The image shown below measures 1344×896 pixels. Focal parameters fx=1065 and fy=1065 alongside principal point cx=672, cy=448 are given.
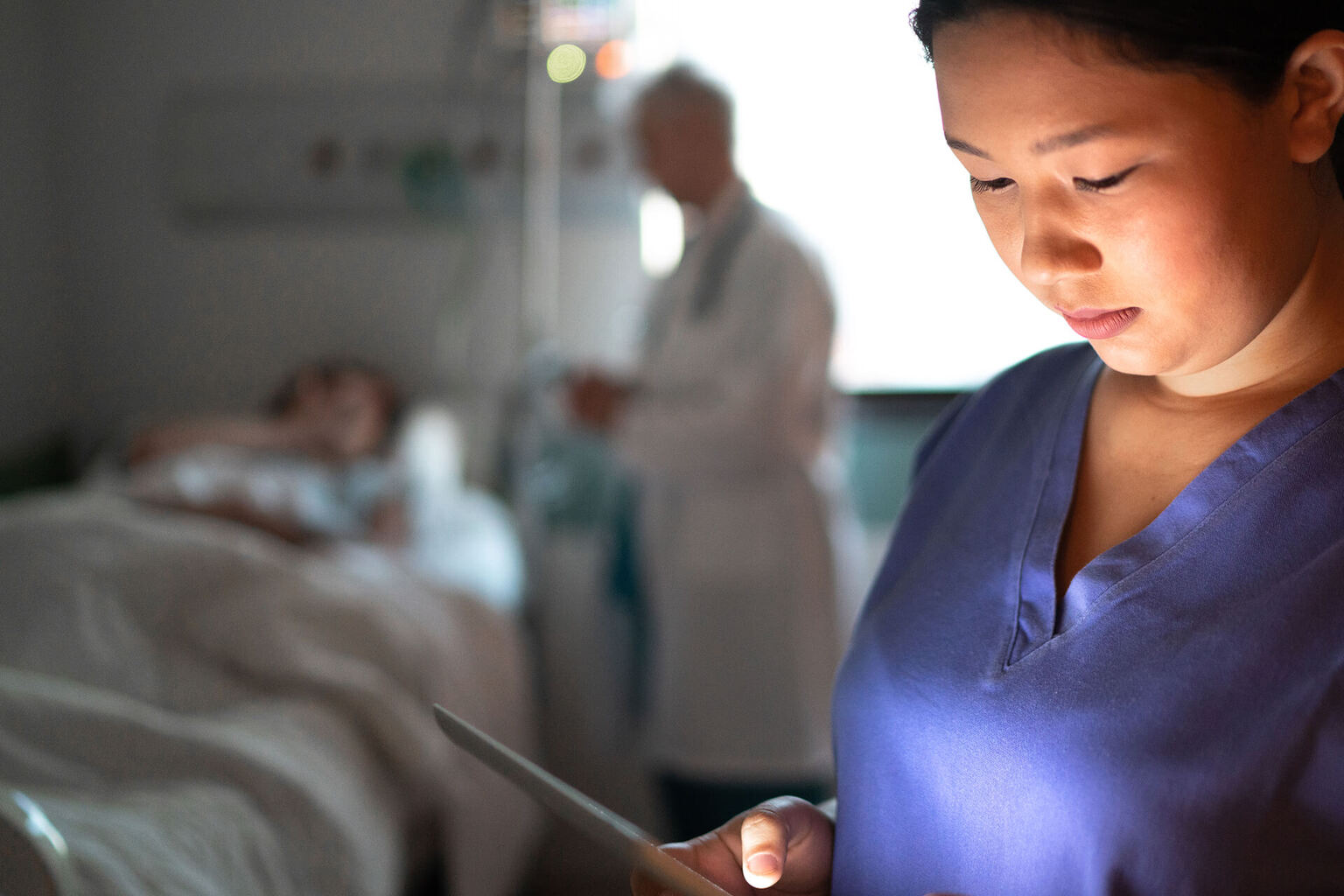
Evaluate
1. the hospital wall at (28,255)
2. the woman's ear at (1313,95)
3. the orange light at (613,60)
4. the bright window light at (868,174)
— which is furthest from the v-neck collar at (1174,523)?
the orange light at (613,60)

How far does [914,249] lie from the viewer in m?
2.83

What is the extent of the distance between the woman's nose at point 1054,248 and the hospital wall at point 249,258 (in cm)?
204

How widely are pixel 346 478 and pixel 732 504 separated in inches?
48.7

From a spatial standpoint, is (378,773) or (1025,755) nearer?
(1025,755)

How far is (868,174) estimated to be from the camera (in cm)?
281

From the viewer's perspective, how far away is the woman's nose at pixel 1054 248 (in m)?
0.53

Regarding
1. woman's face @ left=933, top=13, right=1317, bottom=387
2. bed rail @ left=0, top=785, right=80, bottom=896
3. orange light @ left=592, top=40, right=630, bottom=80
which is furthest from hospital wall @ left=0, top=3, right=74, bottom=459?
woman's face @ left=933, top=13, right=1317, bottom=387

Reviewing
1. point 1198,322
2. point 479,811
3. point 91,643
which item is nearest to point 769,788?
point 479,811

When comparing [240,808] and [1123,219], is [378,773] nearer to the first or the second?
[240,808]

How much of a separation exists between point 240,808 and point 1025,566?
3.20ft

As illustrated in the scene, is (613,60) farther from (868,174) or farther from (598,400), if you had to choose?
(598,400)

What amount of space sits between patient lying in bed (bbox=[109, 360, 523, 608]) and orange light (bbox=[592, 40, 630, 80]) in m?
0.99

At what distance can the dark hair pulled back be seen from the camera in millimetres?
492

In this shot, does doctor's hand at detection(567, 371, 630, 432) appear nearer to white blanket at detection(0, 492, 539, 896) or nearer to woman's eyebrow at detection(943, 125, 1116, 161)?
white blanket at detection(0, 492, 539, 896)
